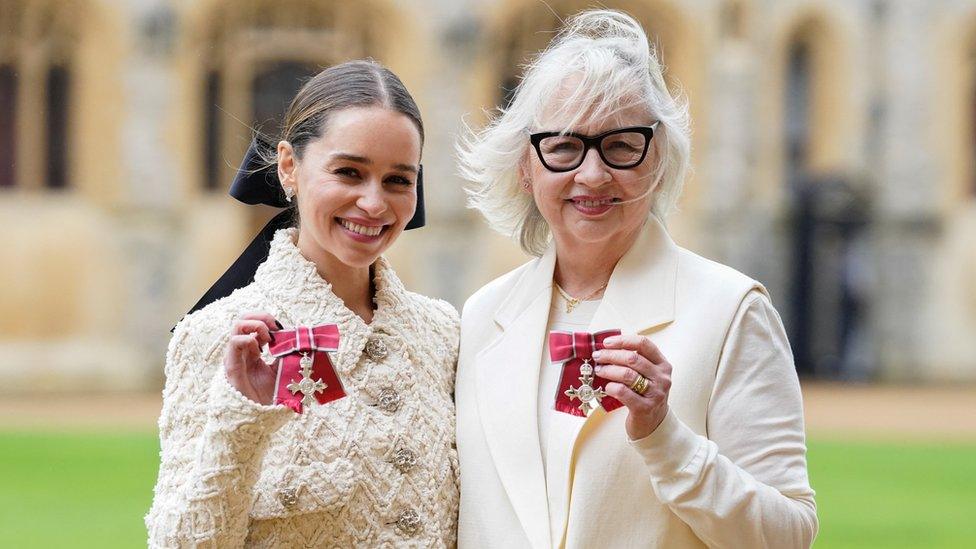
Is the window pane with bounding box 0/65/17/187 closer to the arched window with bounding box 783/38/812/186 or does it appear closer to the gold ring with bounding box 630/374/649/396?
the arched window with bounding box 783/38/812/186

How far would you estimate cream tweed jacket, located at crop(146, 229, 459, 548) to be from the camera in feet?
10.1

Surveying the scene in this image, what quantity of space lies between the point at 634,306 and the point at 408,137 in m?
0.66

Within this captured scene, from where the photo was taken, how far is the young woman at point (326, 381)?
305 centimetres

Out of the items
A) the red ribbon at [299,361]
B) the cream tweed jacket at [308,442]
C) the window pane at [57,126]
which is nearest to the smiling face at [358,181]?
the cream tweed jacket at [308,442]

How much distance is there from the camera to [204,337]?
3293mm

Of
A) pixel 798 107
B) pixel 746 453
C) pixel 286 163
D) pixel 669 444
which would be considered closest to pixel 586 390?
pixel 669 444

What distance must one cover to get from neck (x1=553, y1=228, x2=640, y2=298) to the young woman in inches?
15.2

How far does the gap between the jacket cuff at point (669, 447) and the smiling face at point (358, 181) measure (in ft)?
2.60

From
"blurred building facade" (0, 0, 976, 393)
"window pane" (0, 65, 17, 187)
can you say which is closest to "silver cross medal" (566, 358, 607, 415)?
"blurred building facade" (0, 0, 976, 393)

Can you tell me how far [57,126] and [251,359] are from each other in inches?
622

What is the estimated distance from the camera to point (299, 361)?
299 centimetres

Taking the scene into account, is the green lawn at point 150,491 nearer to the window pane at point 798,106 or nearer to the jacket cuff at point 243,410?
the jacket cuff at point 243,410

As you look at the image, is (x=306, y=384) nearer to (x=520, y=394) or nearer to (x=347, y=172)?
(x=347, y=172)

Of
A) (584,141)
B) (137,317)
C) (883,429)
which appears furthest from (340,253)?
(137,317)
